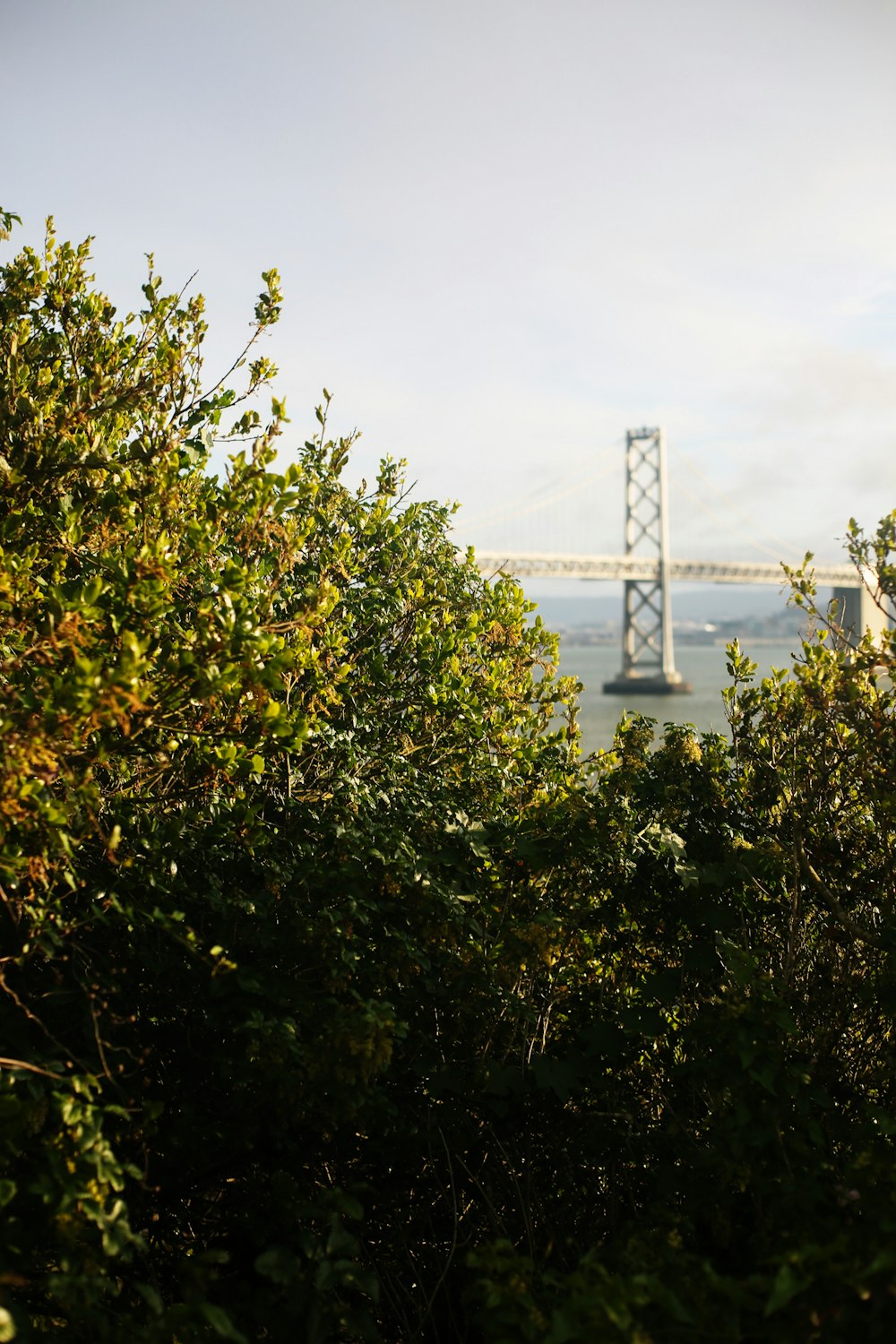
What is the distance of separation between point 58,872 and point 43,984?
→ 0.30 meters

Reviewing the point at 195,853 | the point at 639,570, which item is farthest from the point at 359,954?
the point at 639,570

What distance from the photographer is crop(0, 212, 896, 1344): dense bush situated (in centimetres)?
166

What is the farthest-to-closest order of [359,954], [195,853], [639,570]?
[639,570], [195,853], [359,954]

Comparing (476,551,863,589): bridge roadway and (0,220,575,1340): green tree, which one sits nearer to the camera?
(0,220,575,1340): green tree

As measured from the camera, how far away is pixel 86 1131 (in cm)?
161

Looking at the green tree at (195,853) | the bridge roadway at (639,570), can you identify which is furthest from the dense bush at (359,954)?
the bridge roadway at (639,570)

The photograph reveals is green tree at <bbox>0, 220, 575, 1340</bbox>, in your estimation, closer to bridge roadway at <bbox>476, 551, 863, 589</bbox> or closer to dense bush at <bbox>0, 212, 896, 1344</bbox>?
dense bush at <bbox>0, 212, 896, 1344</bbox>

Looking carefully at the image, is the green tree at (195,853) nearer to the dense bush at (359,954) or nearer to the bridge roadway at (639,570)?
the dense bush at (359,954)

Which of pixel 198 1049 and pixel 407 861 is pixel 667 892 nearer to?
pixel 407 861

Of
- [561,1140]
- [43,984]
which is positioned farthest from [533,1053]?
[43,984]

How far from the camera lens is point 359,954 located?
223 cm

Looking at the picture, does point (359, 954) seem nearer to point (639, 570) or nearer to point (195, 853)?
point (195, 853)

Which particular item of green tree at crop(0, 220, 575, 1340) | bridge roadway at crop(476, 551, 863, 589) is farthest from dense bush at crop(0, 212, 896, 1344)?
bridge roadway at crop(476, 551, 863, 589)

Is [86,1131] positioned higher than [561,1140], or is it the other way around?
[86,1131]
